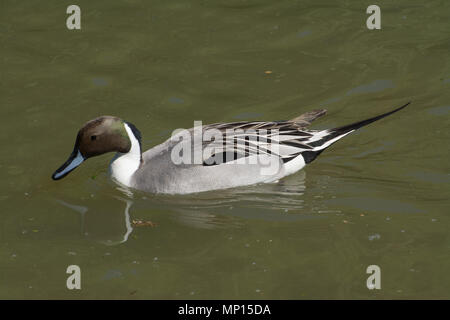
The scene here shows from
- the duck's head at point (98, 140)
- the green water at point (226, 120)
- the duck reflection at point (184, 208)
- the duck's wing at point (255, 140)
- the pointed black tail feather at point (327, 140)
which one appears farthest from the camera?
the pointed black tail feather at point (327, 140)

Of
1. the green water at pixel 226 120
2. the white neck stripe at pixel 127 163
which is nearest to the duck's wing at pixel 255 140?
the green water at pixel 226 120

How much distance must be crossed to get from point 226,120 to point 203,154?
1.49m

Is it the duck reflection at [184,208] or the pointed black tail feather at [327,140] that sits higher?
the pointed black tail feather at [327,140]

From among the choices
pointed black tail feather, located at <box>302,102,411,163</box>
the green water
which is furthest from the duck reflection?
pointed black tail feather, located at <box>302,102,411,163</box>

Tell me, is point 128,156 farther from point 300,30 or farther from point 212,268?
point 300,30

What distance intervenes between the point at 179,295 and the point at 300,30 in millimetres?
6014

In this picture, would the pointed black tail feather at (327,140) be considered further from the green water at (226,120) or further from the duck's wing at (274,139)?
the green water at (226,120)

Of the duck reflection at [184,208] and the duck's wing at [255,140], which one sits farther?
the duck's wing at [255,140]

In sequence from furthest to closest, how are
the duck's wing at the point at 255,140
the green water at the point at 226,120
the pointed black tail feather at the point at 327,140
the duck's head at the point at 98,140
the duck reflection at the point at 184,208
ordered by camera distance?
the pointed black tail feather at the point at 327,140 → the duck's wing at the point at 255,140 → the duck's head at the point at 98,140 → the duck reflection at the point at 184,208 → the green water at the point at 226,120

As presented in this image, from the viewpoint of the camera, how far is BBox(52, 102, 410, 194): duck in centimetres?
808

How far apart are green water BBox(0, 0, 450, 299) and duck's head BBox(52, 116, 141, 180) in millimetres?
331

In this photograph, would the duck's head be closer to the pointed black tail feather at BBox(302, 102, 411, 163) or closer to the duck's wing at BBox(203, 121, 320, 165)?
the duck's wing at BBox(203, 121, 320, 165)

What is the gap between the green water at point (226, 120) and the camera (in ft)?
21.5

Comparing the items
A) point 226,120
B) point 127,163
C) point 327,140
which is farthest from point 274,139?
point 127,163
